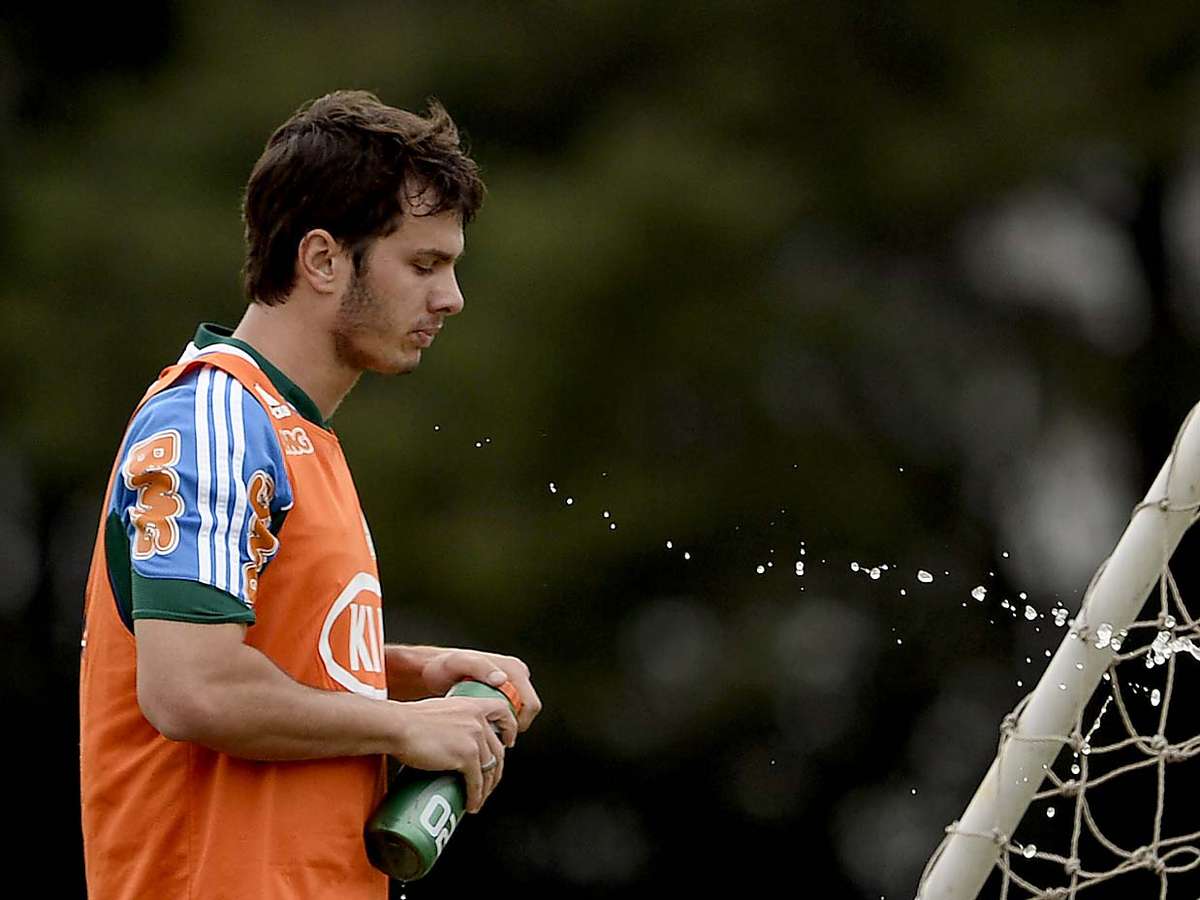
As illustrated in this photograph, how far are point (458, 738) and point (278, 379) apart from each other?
478 millimetres

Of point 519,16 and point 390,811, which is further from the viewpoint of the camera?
point 519,16

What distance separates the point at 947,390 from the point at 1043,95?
1.28 m

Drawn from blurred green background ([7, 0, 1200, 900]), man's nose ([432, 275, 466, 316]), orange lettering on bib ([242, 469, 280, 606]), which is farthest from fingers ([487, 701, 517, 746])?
blurred green background ([7, 0, 1200, 900])

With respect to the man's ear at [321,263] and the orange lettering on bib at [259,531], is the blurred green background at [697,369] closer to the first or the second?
the man's ear at [321,263]

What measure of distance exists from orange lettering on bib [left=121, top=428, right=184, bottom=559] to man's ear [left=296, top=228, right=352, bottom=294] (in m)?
0.32

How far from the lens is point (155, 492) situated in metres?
2.16

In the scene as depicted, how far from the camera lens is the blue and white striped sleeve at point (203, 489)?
2129 mm

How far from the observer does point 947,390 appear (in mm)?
8344

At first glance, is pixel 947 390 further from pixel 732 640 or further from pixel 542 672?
pixel 542 672

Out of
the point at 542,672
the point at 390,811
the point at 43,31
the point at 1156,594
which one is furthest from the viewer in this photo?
the point at 43,31

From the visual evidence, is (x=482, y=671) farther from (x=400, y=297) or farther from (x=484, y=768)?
(x=400, y=297)

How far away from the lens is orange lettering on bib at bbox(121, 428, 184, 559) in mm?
2133

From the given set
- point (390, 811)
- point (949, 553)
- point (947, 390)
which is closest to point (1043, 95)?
point (947, 390)

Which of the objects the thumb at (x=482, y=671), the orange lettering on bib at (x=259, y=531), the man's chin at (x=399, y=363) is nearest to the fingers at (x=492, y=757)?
the thumb at (x=482, y=671)
